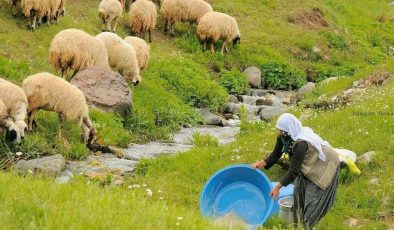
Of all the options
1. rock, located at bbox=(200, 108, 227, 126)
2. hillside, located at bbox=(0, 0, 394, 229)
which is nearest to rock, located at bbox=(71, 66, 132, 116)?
hillside, located at bbox=(0, 0, 394, 229)

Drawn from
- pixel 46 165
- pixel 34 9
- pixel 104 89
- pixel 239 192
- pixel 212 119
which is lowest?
pixel 212 119

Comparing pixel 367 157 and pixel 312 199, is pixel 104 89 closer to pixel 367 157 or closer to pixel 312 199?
pixel 367 157

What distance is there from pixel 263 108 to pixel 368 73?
10.8 ft

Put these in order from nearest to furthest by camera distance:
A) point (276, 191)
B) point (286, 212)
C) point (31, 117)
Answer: point (276, 191)
point (286, 212)
point (31, 117)

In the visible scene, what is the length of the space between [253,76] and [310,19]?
714 centimetres

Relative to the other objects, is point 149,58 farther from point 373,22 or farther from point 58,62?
point 373,22

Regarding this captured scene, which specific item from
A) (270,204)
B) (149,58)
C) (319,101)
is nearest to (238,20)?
(149,58)

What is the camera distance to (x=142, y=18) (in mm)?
20422

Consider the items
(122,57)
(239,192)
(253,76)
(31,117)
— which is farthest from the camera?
(253,76)

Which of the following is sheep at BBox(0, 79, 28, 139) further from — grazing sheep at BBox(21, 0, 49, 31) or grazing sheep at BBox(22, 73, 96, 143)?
grazing sheep at BBox(21, 0, 49, 31)

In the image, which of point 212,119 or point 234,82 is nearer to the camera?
→ point 212,119

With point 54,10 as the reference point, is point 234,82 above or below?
below

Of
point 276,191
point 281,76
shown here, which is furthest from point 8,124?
point 281,76

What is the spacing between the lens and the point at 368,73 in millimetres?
16531
